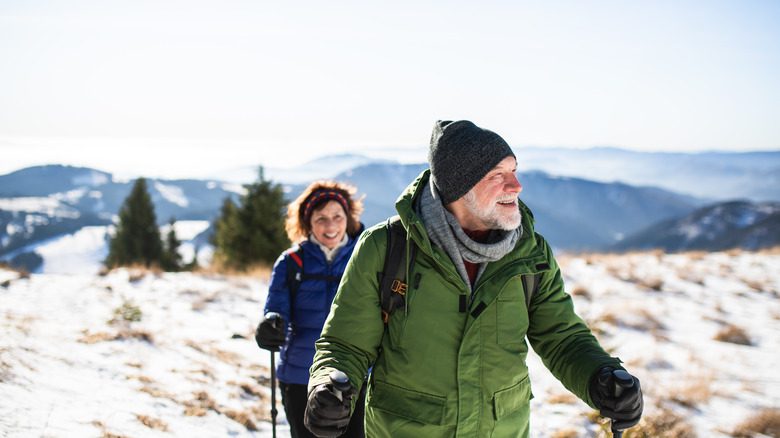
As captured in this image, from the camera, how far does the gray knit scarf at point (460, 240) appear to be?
2.03 metres

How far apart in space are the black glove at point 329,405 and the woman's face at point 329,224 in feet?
6.77

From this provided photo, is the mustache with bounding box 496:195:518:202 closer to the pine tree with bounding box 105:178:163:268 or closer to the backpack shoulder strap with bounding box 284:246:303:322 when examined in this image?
the backpack shoulder strap with bounding box 284:246:303:322

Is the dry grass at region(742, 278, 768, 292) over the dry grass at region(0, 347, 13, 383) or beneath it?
beneath

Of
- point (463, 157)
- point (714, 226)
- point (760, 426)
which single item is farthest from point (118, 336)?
point (714, 226)

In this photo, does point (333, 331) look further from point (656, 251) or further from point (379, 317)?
point (656, 251)

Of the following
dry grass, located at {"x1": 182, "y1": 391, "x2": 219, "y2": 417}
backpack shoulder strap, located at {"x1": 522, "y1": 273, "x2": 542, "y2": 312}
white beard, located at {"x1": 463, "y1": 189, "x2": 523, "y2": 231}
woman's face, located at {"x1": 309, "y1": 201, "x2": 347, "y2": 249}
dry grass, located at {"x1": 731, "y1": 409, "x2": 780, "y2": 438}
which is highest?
white beard, located at {"x1": 463, "y1": 189, "x2": 523, "y2": 231}

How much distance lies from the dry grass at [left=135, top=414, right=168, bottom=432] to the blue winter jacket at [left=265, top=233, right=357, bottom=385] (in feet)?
4.13

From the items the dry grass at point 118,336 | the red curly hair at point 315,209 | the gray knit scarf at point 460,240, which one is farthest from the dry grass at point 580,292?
the gray knit scarf at point 460,240

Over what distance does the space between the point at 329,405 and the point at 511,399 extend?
30.6 inches

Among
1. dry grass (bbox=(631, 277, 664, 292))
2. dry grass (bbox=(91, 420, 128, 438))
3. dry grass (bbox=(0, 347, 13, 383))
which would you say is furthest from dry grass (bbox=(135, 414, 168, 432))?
dry grass (bbox=(631, 277, 664, 292))

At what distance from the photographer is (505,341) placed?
80.2 inches

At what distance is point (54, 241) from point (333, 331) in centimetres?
18619

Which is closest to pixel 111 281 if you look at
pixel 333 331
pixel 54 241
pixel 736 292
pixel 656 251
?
pixel 333 331

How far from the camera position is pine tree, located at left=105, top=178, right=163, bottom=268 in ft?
99.9
